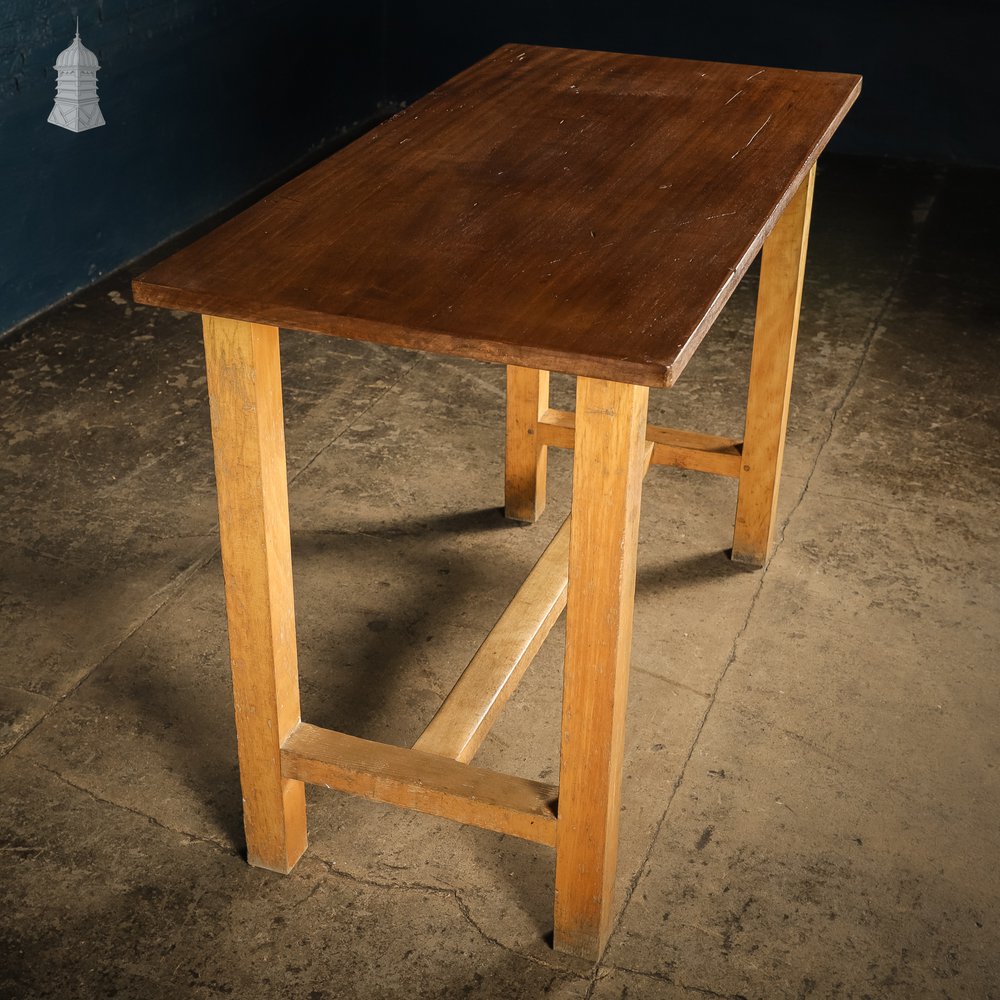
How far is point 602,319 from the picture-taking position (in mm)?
1717

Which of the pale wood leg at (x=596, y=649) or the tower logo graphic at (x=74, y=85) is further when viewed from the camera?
the tower logo graphic at (x=74, y=85)

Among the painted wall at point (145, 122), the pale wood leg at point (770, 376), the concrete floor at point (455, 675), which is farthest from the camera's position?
the painted wall at point (145, 122)

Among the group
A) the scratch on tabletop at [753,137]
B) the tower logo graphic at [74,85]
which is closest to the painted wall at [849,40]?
the tower logo graphic at [74,85]

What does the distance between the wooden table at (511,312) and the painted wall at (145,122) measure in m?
2.00

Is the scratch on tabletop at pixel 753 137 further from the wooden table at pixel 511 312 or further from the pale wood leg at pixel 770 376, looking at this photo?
the pale wood leg at pixel 770 376

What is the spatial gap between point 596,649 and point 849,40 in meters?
4.71

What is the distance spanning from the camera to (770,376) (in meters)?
2.91

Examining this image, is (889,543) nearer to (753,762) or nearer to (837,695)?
(837,695)

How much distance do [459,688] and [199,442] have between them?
154 cm

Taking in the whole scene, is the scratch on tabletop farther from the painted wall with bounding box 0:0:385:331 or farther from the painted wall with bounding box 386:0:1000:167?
the painted wall with bounding box 386:0:1000:167

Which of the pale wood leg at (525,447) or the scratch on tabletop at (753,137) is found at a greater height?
the scratch on tabletop at (753,137)

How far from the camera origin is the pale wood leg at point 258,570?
1863 mm

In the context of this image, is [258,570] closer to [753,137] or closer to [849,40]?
[753,137]

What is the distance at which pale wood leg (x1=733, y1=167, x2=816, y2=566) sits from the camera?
110 inches
